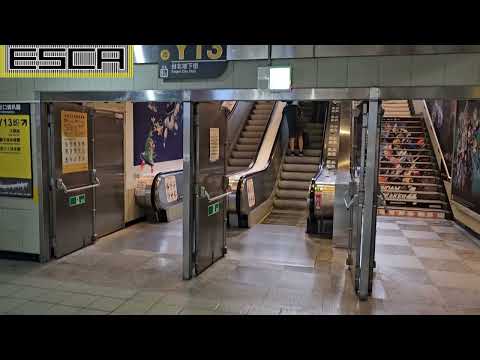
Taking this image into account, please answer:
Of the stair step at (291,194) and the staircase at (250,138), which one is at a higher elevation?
the staircase at (250,138)

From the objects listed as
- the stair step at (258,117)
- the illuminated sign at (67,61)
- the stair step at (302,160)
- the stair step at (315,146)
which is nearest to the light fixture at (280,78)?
the illuminated sign at (67,61)

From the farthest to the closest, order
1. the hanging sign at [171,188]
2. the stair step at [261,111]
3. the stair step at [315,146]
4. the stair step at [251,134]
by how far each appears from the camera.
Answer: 1. the stair step at [261,111]
2. the stair step at [251,134]
3. the stair step at [315,146]
4. the hanging sign at [171,188]

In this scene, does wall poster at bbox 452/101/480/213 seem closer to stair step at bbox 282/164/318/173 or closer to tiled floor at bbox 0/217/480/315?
tiled floor at bbox 0/217/480/315

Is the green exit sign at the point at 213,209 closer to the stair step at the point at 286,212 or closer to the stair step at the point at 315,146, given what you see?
the stair step at the point at 286,212

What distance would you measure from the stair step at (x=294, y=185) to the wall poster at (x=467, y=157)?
114 inches

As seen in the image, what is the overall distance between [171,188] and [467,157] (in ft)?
17.4

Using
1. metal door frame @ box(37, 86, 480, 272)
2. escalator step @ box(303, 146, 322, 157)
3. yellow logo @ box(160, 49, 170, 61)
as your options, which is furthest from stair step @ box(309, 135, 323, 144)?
yellow logo @ box(160, 49, 170, 61)

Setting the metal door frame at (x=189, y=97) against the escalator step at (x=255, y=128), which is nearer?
the metal door frame at (x=189, y=97)

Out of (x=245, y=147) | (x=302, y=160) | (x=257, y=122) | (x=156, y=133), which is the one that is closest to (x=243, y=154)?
(x=245, y=147)

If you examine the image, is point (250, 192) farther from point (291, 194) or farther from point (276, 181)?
point (276, 181)

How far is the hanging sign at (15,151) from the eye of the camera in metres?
5.23

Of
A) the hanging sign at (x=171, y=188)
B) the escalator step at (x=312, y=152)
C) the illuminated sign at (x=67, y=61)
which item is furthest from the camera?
the escalator step at (x=312, y=152)
